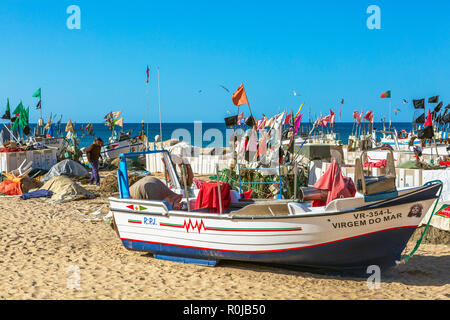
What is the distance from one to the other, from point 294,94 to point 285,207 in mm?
11590

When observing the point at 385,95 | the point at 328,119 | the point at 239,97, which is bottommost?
the point at 239,97

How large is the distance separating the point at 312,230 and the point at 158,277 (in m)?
2.35

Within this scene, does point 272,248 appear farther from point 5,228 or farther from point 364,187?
point 5,228

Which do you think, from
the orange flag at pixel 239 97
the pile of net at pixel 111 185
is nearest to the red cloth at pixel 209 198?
the orange flag at pixel 239 97

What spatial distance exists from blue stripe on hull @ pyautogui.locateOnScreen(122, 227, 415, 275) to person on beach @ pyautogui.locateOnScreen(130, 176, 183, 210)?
113cm

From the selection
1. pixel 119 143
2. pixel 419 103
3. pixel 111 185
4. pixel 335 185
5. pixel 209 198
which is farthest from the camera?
pixel 119 143

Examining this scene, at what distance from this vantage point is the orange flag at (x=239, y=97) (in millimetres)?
12719

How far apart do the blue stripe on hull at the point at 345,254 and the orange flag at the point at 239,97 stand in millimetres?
6409

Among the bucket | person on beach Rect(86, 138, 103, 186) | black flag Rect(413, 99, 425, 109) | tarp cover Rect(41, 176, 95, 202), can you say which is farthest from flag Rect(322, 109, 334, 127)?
the bucket

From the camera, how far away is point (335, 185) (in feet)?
23.2

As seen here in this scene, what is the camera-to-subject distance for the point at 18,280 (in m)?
6.50

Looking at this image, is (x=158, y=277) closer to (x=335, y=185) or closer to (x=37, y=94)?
(x=335, y=185)

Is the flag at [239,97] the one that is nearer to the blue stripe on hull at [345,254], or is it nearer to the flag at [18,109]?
the blue stripe on hull at [345,254]

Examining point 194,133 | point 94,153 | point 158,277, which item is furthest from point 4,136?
point 158,277
